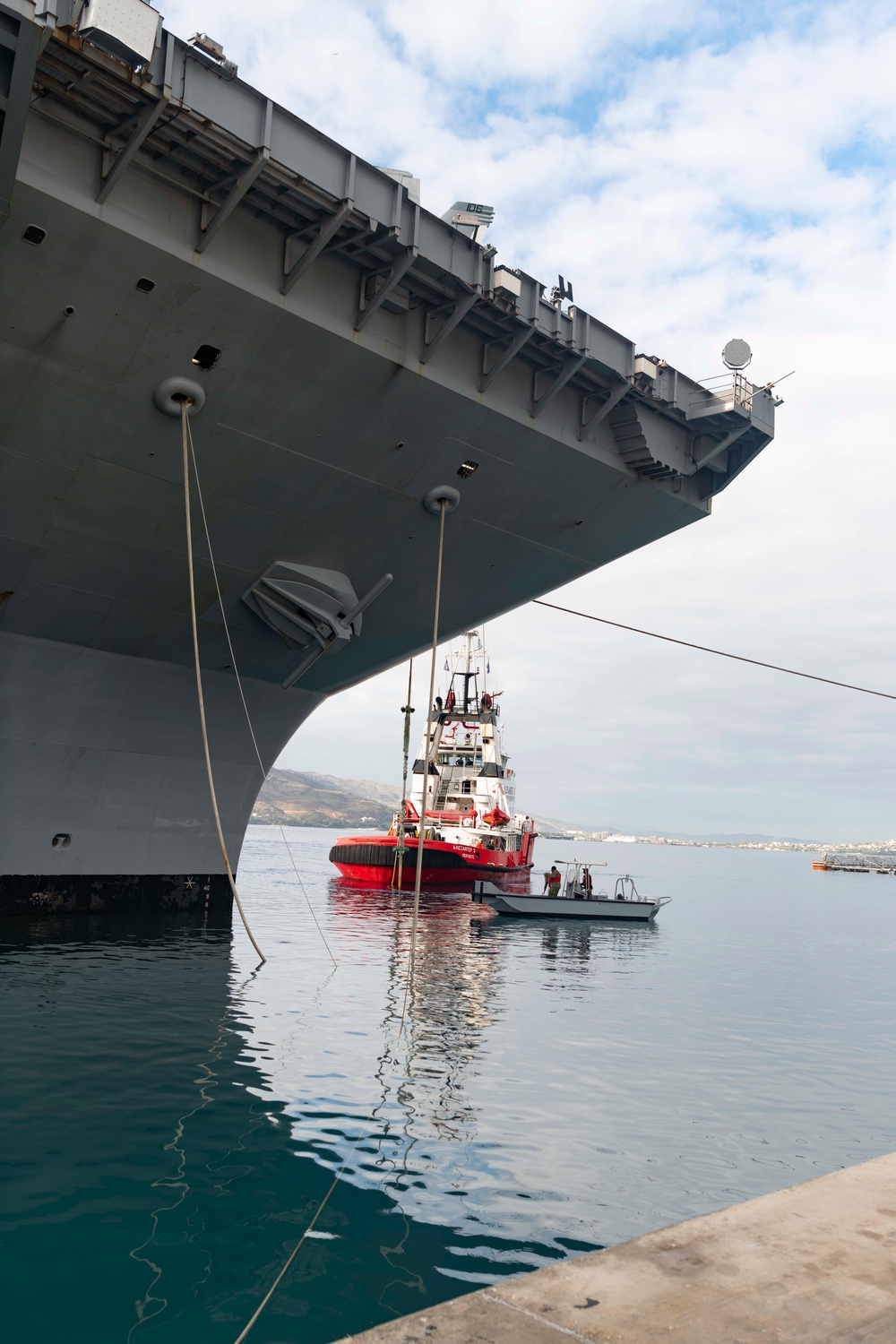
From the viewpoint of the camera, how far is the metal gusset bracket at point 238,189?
10047mm

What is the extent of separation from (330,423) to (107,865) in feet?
30.3

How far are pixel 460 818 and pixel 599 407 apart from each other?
28797mm

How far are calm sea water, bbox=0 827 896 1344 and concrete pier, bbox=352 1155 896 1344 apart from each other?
2.02 meters

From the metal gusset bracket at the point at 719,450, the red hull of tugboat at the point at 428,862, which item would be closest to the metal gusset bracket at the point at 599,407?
the metal gusset bracket at the point at 719,450

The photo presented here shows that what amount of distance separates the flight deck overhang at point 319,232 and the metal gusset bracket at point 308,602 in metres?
4.00

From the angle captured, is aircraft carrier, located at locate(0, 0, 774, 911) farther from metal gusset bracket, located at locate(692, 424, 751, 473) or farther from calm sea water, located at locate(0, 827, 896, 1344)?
calm sea water, located at locate(0, 827, 896, 1344)

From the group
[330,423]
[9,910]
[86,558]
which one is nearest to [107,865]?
[9,910]

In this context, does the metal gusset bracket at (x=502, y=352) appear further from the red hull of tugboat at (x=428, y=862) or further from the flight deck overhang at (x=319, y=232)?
the red hull of tugboat at (x=428, y=862)

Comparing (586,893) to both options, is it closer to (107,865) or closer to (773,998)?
(773,998)

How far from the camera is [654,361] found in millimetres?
14617

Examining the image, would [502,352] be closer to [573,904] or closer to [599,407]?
[599,407]

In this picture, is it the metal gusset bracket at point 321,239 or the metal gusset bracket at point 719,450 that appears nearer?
the metal gusset bracket at point 321,239

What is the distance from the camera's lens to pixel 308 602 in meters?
15.0

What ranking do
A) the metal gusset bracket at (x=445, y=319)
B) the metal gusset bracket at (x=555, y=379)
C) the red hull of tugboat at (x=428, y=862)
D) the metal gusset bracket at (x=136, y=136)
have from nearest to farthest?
the metal gusset bracket at (x=136, y=136)
the metal gusset bracket at (x=445, y=319)
the metal gusset bracket at (x=555, y=379)
the red hull of tugboat at (x=428, y=862)
